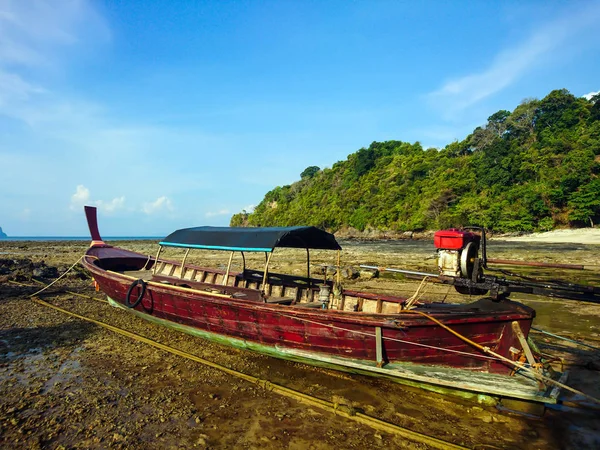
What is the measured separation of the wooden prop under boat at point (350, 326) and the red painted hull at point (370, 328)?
2 centimetres

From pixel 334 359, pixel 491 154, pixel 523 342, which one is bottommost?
pixel 334 359

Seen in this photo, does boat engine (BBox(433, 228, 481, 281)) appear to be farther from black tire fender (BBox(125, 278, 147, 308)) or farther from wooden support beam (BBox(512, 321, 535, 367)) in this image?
black tire fender (BBox(125, 278, 147, 308))

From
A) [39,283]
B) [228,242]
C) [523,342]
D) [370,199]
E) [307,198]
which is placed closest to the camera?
[523,342]

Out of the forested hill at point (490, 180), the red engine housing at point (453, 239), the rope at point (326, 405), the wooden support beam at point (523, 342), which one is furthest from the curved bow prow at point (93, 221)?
the forested hill at point (490, 180)

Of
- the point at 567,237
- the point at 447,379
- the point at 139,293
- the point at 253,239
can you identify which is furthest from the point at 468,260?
the point at 567,237

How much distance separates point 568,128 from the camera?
59.3 meters

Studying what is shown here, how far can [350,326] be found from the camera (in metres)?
6.43

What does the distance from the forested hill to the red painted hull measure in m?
47.5

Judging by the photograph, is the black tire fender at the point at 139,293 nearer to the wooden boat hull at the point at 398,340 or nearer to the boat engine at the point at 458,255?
the wooden boat hull at the point at 398,340

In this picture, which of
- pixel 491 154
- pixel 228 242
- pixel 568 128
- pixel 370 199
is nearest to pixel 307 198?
pixel 370 199

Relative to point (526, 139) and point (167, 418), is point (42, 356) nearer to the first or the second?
point (167, 418)

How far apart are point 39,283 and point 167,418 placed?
14.9m

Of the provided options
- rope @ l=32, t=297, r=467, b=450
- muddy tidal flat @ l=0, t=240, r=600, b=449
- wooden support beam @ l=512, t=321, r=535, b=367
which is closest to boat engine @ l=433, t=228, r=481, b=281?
wooden support beam @ l=512, t=321, r=535, b=367

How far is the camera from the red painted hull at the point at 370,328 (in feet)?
18.9
